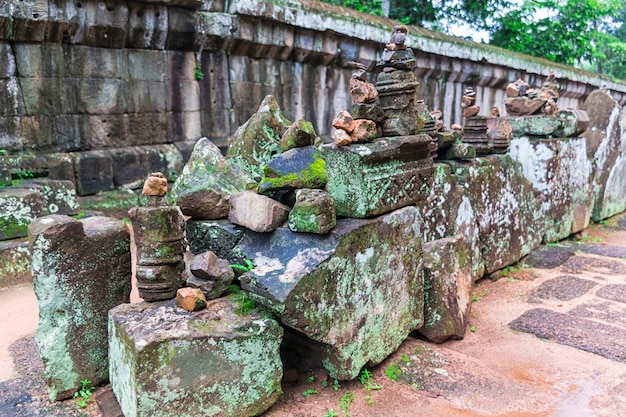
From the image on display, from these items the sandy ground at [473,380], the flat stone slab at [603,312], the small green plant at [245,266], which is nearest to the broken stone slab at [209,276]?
the small green plant at [245,266]

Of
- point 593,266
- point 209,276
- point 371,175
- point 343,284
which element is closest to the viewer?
point 209,276

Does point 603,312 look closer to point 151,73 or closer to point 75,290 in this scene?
point 75,290

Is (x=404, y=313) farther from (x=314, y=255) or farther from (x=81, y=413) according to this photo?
(x=81, y=413)

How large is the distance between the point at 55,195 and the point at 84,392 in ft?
9.23

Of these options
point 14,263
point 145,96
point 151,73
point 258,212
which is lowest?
point 14,263

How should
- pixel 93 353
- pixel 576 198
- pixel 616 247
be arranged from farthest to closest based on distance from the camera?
pixel 576 198 < pixel 616 247 < pixel 93 353

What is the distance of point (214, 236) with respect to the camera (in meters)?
2.87

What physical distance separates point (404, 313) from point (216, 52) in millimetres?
5058

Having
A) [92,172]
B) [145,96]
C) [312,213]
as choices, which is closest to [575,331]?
[312,213]

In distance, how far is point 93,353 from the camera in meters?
2.55

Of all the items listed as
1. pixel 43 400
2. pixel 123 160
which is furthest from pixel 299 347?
pixel 123 160

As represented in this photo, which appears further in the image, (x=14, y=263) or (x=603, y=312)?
(x=14, y=263)

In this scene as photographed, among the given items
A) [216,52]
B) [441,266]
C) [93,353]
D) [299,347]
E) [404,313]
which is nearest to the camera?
[93,353]

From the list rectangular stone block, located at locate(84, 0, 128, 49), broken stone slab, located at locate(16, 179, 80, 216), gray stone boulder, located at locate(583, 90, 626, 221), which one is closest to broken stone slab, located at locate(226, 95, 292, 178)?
broken stone slab, located at locate(16, 179, 80, 216)
